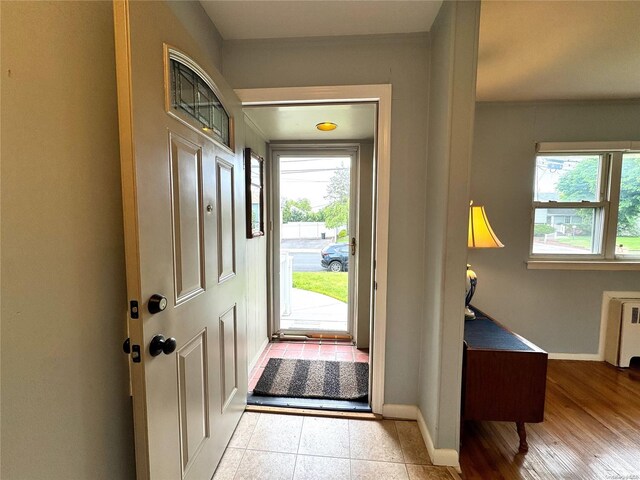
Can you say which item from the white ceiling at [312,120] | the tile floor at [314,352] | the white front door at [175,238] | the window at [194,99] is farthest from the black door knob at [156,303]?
the tile floor at [314,352]

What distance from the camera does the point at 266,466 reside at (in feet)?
4.62

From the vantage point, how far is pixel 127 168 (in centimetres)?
78

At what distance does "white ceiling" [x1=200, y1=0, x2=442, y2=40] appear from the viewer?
1372 mm

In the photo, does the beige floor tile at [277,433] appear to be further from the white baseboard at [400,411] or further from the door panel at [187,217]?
the door panel at [187,217]

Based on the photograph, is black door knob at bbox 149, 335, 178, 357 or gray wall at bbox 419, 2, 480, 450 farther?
gray wall at bbox 419, 2, 480, 450

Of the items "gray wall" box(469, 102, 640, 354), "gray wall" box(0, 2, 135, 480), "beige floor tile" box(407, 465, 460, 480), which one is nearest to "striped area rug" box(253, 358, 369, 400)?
"beige floor tile" box(407, 465, 460, 480)

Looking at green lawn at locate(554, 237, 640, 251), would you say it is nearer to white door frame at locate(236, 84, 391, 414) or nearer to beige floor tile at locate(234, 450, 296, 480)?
white door frame at locate(236, 84, 391, 414)

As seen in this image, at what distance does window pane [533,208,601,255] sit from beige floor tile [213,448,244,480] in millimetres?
2900

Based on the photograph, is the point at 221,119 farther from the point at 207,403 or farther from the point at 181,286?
the point at 207,403

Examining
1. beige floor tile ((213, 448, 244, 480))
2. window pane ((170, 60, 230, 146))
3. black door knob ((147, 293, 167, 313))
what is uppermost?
window pane ((170, 60, 230, 146))

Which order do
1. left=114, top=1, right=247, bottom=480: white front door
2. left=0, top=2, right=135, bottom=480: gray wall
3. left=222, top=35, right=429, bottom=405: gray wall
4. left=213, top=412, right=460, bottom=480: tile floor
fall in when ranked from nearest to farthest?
left=0, top=2, right=135, bottom=480: gray wall, left=114, top=1, right=247, bottom=480: white front door, left=213, top=412, right=460, bottom=480: tile floor, left=222, top=35, right=429, bottom=405: gray wall

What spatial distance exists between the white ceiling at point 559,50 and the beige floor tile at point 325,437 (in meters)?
2.45

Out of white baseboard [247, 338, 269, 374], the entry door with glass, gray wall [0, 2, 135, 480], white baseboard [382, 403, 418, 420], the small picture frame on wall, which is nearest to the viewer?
gray wall [0, 2, 135, 480]

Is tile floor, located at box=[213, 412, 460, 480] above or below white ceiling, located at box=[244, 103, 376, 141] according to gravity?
below
